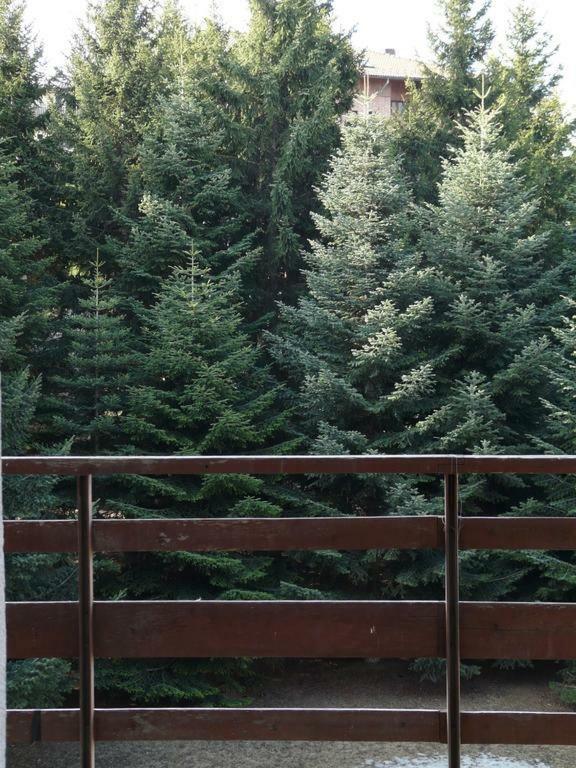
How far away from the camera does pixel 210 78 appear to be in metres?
13.8

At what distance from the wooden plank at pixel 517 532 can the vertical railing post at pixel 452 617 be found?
30 mm

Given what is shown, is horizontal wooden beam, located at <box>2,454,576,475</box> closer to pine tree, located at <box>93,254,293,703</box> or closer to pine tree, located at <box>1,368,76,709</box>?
pine tree, located at <box>1,368,76,709</box>

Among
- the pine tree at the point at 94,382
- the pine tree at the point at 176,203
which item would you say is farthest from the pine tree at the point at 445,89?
the pine tree at the point at 94,382

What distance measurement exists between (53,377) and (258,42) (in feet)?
21.8

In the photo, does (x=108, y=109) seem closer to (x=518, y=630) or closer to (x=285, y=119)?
(x=285, y=119)

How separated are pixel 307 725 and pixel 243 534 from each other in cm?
40

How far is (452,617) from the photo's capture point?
1705 mm

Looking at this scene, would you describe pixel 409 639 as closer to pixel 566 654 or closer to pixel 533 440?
pixel 566 654

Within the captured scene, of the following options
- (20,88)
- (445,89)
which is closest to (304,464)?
(20,88)

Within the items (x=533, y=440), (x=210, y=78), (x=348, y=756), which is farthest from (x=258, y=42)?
(x=348, y=756)

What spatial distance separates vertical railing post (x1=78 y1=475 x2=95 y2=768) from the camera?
1.70 m

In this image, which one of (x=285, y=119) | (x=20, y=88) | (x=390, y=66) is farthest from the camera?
(x=390, y=66)

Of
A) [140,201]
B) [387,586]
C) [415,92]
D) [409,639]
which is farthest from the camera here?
[415,92]

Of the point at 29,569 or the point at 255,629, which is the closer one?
the point at 255,629
